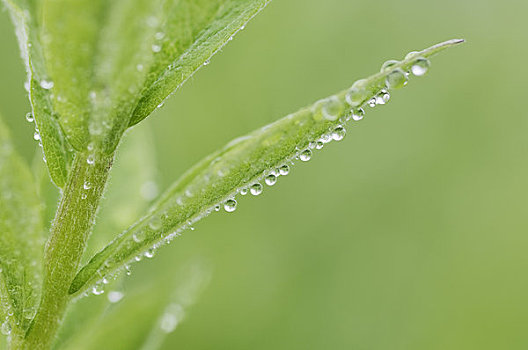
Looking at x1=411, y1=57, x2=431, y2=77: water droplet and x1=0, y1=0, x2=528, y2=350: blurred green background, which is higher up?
x1=0, y1=0, x2=528, y2=350: blurred green background

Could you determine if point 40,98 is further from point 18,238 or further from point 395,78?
point 395,78

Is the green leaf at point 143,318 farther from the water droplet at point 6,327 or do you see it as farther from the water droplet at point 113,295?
the water droplet at point 6,327

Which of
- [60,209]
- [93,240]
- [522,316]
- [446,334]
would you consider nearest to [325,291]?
[446,334]

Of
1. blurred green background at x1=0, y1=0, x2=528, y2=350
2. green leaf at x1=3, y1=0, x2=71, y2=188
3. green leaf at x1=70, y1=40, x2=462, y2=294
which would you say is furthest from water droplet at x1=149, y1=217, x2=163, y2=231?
blurred green background at x1=0, y1=0, x2=528, y2=350

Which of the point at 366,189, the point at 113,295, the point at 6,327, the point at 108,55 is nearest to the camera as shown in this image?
the point at 108,55

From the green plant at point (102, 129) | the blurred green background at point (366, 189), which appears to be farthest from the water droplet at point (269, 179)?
the blurred green background at point (366, 189)

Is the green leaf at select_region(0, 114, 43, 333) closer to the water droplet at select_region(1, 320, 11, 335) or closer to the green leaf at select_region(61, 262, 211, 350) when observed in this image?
the water droplet at select_region(1, 320, 11, 335)

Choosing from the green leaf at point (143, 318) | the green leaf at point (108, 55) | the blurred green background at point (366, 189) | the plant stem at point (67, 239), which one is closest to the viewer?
the green leaf at point (108, 55)

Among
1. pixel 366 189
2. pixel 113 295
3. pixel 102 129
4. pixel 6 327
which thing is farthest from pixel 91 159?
pixel 366 189
